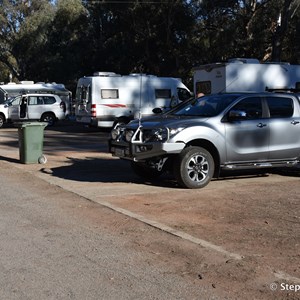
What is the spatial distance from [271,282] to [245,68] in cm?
1643

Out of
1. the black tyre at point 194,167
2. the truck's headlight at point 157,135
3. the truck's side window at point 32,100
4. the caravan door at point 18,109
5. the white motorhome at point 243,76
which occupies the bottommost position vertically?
the black tyre at point 194,167

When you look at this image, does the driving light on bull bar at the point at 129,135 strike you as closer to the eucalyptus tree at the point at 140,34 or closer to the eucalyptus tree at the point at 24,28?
the eucalyptus tree at the point at 140,34

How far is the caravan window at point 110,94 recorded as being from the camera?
77.5ft

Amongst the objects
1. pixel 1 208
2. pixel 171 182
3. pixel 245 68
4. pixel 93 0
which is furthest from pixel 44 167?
pixel 93 0

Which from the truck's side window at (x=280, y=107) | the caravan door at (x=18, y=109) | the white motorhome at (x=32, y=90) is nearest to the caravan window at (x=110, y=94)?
A: the caravan door at (x=18, y=109)

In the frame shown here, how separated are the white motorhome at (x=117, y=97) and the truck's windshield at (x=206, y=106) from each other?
12.4 metres

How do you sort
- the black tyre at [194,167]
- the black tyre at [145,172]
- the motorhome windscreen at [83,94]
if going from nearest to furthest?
the black tyre at [194,167], the black tyre at [145,172], the motorhome windscreen at [83,94]

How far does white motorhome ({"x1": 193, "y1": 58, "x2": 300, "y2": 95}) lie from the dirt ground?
854 cm

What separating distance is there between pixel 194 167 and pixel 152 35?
28853mm

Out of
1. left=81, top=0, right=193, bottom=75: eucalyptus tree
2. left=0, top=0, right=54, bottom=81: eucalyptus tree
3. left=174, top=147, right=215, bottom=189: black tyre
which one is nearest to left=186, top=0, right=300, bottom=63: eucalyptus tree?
left=81, top=0, right=193, bottom=75: eucalyptus tree

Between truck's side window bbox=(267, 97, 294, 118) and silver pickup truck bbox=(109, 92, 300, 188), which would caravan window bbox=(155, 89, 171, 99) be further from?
truck's side window bbox=(267, 97, 294, 118)

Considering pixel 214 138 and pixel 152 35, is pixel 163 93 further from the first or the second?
pixel 214 138

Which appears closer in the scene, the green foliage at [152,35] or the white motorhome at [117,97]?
the white motorhome at [117,97]

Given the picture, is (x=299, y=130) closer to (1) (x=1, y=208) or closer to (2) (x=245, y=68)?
(1) (x=1, y=208)
